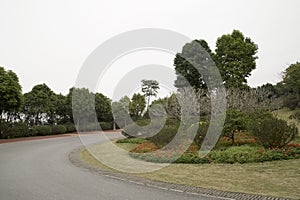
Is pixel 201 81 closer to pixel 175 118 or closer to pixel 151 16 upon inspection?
pixel 175 118

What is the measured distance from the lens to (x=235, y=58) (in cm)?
2423

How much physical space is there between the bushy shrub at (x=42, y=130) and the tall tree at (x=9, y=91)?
4.39m

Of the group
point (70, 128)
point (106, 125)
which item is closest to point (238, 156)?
point (70, 128)

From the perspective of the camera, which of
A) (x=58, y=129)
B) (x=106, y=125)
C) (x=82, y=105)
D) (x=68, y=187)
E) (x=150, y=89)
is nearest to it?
(x=68, y=187)

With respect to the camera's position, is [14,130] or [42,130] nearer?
[14,130]

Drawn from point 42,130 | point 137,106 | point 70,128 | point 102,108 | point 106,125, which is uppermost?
point 102,108

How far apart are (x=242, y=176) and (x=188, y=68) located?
800 inches

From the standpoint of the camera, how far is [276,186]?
5125 millimetres

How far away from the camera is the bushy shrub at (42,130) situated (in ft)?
76.5

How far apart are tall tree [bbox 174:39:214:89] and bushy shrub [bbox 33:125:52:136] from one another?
15.7 metres

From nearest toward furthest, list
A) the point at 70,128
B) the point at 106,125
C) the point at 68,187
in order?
1. the point at 68,187
2. the point at 70,128
3. the point at 106,125

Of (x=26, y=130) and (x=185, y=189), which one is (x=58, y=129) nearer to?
(x=26, y=130)

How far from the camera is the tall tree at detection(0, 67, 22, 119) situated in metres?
18.2

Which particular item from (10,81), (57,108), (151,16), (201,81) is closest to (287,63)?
(201,81)
